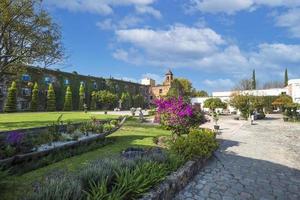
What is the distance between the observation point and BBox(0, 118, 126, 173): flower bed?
7.89 meters

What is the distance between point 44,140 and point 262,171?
7640 millimetres

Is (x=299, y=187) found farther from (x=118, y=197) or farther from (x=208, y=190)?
(x=118, y=197)

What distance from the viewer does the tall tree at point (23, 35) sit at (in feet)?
62.2

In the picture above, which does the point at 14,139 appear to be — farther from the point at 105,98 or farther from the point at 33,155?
the point at 105,98

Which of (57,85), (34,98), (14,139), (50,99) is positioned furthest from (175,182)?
(57,85)

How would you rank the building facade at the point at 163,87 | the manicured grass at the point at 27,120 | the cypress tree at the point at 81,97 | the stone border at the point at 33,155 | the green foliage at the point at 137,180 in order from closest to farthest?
the green foliage at the point at 137,180, the stone border at the point at 33,155, the manicured grass at the point at 27,120, the cypress tree at the point at 81,97, the building facade at the point at 163,87

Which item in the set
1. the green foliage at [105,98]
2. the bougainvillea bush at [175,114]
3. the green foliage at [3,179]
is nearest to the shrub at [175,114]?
the bougainvillea bush at [175,114]

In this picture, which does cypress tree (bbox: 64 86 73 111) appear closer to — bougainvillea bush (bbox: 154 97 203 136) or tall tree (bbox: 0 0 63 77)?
tall tree (bbox: 0 0 63 77)

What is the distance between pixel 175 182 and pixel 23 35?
1763 centimetres

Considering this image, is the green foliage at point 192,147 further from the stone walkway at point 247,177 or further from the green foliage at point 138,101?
the green foliage at point 138,101

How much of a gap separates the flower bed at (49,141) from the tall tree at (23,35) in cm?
858

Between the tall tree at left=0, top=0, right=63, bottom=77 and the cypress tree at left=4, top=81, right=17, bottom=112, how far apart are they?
23277 millimetres

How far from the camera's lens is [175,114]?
42.3 ft

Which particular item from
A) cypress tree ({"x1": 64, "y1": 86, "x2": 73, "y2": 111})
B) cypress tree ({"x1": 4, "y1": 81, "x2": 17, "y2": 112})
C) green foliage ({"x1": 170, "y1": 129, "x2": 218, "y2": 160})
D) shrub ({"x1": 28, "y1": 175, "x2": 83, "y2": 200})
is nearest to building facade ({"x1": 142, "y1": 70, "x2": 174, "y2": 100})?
cypress tree ({"x1": 64, "y1": 86, "x2": 73, "y2": 111})
